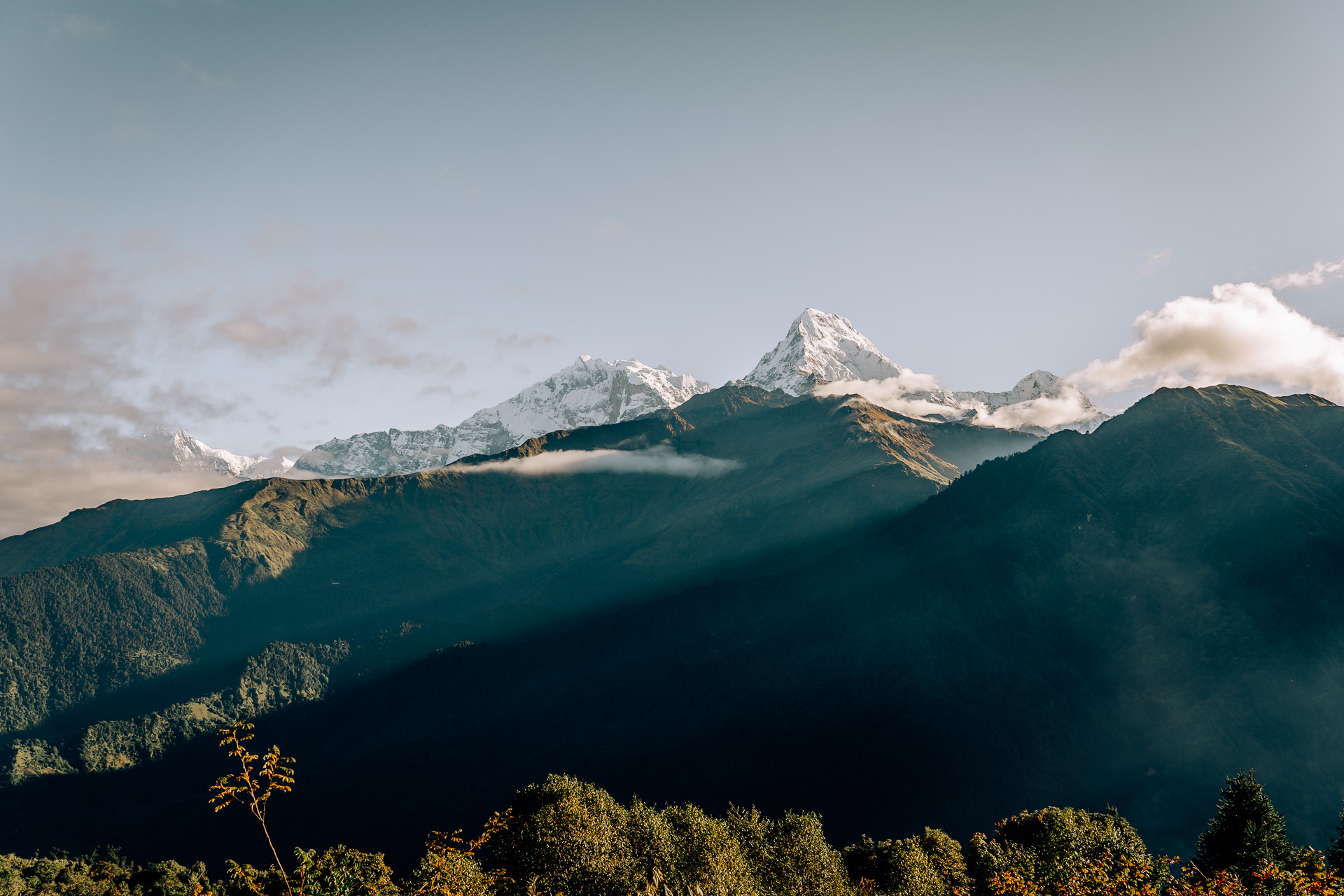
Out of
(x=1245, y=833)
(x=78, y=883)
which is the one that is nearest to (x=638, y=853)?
(x=1245, y=833)

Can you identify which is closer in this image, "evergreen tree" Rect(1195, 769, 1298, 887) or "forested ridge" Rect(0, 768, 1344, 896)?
"forested ridge" Rect(0, 768, 1344, 896)

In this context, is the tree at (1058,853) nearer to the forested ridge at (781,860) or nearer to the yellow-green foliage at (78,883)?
the forested ridge at (781,860)

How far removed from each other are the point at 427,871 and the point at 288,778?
5890cm

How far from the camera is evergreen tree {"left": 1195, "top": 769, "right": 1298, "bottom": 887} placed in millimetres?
112688

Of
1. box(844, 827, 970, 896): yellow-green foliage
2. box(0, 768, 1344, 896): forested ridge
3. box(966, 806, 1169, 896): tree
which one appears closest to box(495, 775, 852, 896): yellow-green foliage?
box(0, 768, 1344, 896): forested ridge

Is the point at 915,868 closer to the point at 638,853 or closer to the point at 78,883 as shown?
the point at 638,853

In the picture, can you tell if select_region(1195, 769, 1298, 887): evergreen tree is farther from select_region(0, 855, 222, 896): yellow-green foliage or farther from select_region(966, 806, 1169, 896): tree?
select_region(0, 855, 222, 896): yellow-green foliage

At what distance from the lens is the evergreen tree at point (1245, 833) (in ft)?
370

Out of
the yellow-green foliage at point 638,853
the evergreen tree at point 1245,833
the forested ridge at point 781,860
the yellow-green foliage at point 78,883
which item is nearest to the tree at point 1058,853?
the forested ridge at point 781,860

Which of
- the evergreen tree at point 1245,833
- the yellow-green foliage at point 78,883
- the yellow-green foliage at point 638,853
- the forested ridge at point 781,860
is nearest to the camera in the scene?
the forested ridge at point 781,860

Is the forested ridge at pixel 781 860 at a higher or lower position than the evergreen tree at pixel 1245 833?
higher

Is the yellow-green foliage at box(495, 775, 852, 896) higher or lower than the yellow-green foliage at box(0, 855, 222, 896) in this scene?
higher

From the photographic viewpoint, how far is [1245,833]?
11431cm

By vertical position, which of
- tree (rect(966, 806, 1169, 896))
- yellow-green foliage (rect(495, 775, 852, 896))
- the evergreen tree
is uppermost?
yellow-green foliage (rect(495, 775, 852, 896))
